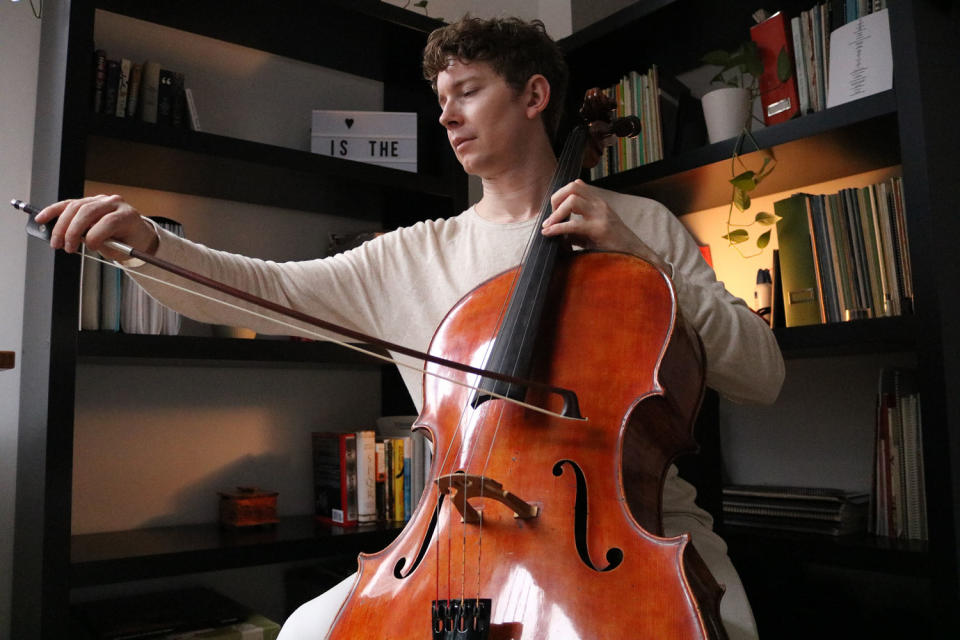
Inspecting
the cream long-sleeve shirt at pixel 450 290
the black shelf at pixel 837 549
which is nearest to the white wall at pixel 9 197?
the cream long-sleeve shirt at pixel 450 290

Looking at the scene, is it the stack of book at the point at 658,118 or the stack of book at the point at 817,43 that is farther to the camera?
the stack of book at the point at 658,118

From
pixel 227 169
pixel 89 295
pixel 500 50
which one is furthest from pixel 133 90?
pixel 500 50

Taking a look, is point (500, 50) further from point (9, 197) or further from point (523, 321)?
point (9, 197)

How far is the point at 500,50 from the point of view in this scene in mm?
1263

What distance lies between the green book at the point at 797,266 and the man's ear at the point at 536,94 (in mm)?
693

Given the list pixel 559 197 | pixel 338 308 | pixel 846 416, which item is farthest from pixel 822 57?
pixel 338 308

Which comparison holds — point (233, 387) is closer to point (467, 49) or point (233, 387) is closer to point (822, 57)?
point (467, 49)

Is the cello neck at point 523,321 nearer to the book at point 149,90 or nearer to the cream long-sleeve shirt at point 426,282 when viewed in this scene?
the cream long-sleeve shirt at point 426,282

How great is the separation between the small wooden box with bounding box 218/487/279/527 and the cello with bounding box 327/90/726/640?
3.30 ft

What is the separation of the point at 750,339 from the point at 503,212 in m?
0.46

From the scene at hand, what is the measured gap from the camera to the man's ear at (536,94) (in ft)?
4.22

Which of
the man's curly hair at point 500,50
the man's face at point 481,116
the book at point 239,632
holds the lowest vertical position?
the book at point 239,632

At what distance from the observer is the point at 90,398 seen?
1761mm

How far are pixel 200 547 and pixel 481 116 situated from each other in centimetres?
102
